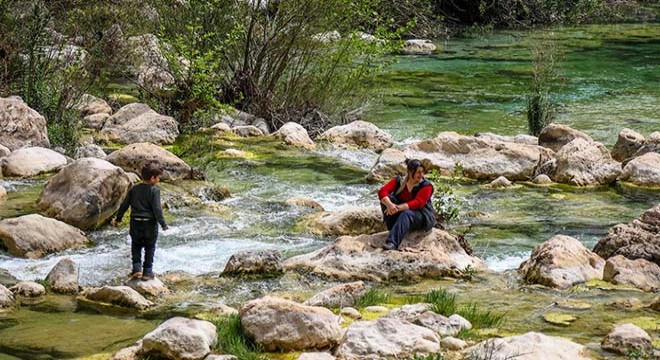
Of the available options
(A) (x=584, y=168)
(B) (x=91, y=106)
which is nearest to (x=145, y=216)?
(A) (x=584, y=168)

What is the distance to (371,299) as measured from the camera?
8594 mm

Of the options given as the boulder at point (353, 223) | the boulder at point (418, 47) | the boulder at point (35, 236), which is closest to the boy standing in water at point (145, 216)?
the boulder at point (35, 236)

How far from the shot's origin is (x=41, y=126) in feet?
52.2

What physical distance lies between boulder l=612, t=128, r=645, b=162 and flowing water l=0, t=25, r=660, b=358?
5.23ft

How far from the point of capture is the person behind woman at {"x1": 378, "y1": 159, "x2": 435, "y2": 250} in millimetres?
10258

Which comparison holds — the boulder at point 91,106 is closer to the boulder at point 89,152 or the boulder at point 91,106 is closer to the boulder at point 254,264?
the boulder at point 89,152

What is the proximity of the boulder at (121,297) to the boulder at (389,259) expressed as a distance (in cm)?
177

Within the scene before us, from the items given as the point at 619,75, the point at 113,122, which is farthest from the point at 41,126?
the point at 619,75

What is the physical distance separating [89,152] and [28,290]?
6794 millimetres

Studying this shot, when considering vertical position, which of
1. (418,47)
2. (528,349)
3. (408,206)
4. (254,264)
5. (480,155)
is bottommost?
(254,264)

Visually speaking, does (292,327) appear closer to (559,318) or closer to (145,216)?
(559,318)

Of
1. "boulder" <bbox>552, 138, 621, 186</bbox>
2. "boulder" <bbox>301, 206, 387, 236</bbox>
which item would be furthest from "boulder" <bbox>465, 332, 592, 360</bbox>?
"boulder" <bbox>552, 138, 621, 186</bbox>

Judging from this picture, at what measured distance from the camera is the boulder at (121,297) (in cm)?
876

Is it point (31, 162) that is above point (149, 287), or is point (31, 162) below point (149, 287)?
above
